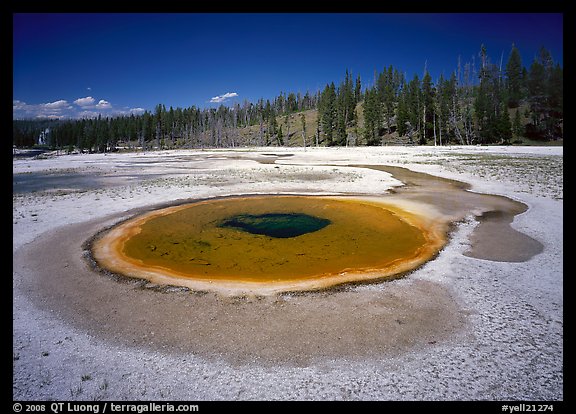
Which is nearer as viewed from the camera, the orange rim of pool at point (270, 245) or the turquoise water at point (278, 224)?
the orange rim of pool at point (270, 245)

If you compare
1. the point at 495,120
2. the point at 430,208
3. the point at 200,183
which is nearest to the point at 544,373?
the point at 430,208

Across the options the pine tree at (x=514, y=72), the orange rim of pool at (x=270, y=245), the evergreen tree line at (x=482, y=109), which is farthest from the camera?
the pine tree at (x=514, y=72)

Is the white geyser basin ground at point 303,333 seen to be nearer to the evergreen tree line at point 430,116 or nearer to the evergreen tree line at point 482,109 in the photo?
the evergreen tree line at point 430,116

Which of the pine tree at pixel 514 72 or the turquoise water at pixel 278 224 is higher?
the pine tree at pixel 514 72

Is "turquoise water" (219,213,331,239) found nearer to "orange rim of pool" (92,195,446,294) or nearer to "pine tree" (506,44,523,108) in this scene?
"orange rim of pool" (92,195,446,294)

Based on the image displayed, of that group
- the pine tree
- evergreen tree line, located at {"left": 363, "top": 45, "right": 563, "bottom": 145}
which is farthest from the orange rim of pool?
the pine tree

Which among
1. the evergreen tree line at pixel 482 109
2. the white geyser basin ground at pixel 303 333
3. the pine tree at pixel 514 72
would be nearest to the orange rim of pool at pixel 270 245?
the white geyser basin ground at pixel 303 333
